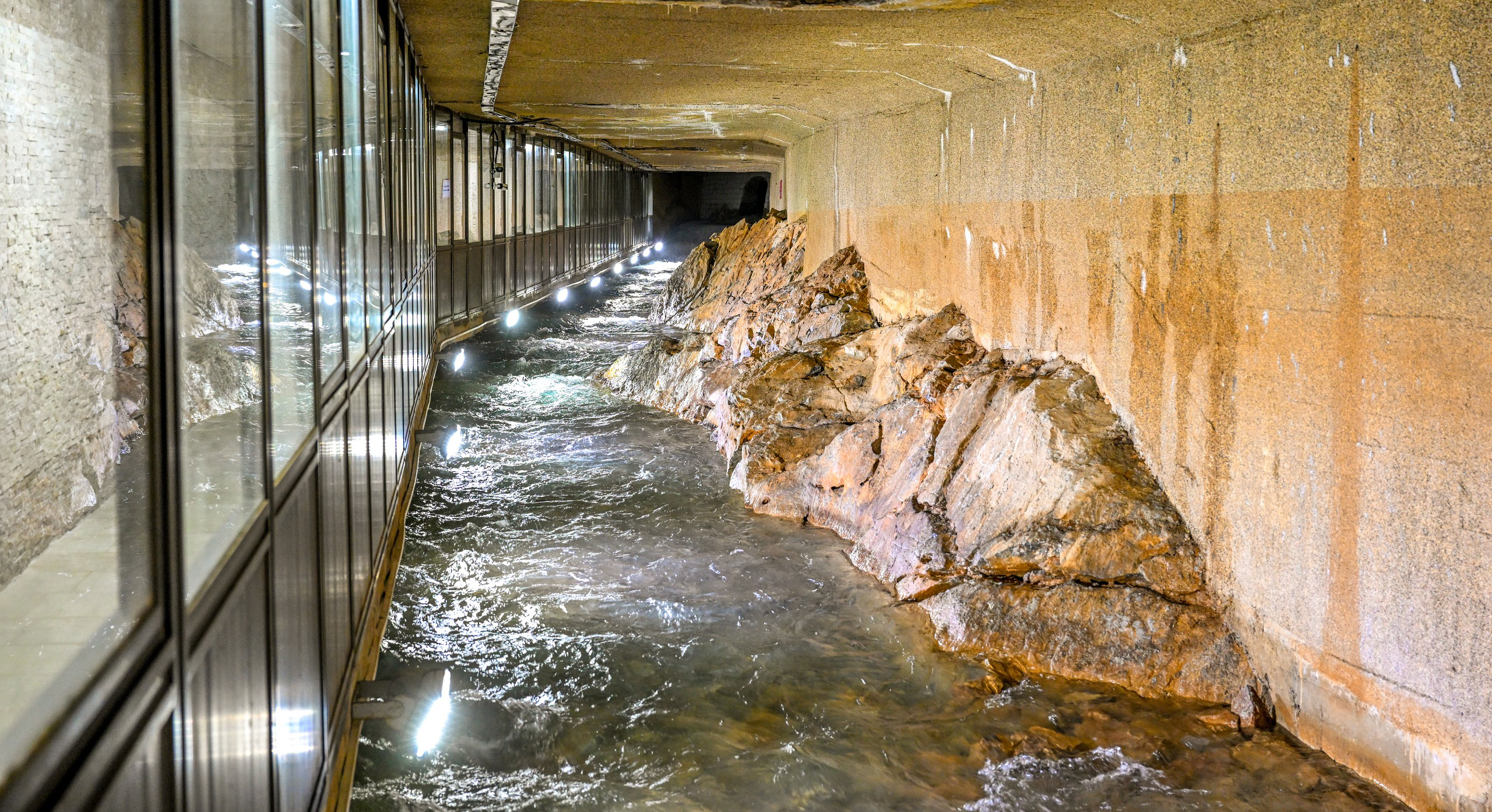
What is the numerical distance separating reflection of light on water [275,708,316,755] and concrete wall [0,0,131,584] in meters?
1.50

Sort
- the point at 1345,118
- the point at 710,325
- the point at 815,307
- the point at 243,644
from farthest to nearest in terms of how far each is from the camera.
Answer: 1. the point at 710,325
2. the point at 815,307
3. the point at 1345,118
4. the point at 243,644

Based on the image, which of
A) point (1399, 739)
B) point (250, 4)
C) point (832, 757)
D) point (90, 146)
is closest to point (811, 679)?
point (832, 757)

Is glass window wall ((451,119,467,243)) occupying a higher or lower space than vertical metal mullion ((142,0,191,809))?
higher

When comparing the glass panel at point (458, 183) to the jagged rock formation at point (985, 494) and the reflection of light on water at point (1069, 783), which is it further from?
the reflection of light on water at point (1069, 783)

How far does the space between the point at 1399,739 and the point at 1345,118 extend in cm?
239

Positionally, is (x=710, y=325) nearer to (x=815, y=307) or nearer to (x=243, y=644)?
(x=815, y=307)

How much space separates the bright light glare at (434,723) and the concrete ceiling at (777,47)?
3576 millimetres

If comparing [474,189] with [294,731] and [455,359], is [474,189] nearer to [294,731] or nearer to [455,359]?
[455,359]

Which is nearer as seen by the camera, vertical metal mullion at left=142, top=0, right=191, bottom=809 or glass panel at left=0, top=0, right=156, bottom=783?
glass panel at left=0, top=0, right=156, bottom=783

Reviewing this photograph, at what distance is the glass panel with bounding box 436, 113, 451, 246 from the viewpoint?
1483cm

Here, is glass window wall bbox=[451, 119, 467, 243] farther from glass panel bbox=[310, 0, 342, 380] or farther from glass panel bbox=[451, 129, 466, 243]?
glass panel bbox=[310, 0, 342, 380]

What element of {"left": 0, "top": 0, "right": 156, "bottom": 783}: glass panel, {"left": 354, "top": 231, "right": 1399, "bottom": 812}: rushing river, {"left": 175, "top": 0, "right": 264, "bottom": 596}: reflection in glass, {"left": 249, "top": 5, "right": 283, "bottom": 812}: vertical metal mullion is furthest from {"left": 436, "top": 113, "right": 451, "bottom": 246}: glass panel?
{"left": 0, "top": 0, "right": 156, "bottom": 783}: glass panel

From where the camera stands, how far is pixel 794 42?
7.10 metres

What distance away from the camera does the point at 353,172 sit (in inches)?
200
